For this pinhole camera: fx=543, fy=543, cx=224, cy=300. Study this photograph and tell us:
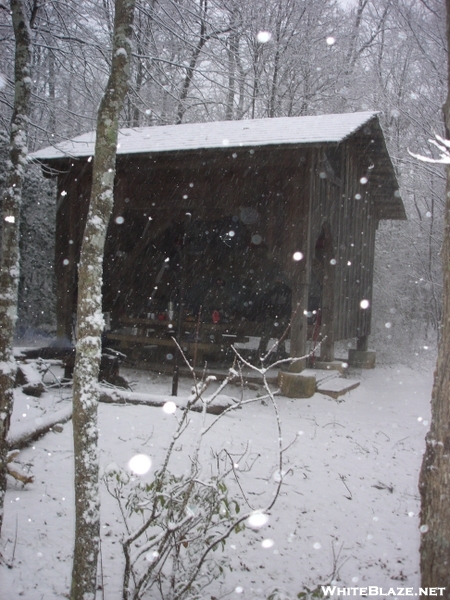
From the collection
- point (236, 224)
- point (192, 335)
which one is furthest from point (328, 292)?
point (236, 224)

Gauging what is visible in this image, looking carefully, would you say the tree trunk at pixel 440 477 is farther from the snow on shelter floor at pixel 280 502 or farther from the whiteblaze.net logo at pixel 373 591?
the whiteblaze.net logo at pixel 373 591

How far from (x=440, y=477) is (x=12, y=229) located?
10.9ft

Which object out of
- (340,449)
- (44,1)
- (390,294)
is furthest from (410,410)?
(390,294)

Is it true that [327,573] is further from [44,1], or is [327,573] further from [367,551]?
[44,1]

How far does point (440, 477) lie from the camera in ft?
9.44

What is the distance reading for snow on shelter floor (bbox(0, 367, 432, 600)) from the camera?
12.8 feet

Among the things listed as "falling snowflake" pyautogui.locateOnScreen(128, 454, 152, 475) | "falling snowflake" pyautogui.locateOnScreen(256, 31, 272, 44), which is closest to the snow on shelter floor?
"falling snowflake" pyautogui.locateOnScreen(128, 454, 152, 475)

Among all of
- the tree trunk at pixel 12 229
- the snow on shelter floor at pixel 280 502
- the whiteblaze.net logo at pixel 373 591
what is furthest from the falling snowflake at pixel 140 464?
the whiteblaze.net logo at pixel 373 591

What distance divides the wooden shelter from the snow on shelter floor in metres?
1.52

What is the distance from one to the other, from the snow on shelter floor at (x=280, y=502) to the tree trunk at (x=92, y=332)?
0.24 meters

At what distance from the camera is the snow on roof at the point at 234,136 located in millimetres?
8484

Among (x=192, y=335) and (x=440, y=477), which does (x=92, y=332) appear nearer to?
(x=440, y=477)

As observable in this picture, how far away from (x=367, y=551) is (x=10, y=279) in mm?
3552

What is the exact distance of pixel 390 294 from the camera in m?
19.4
